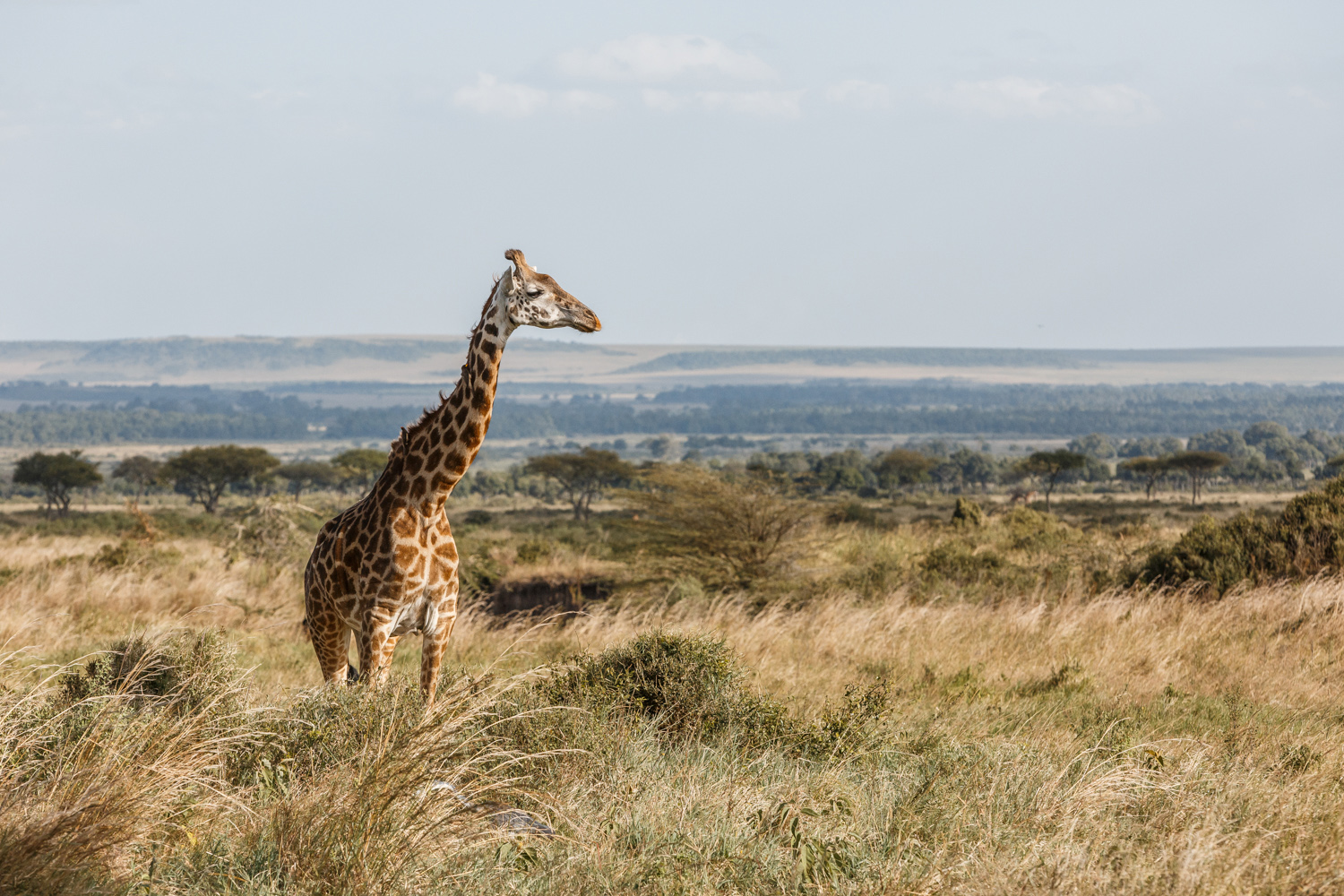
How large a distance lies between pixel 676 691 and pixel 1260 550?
8769 mm

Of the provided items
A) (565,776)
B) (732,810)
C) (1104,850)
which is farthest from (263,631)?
(1104,850)

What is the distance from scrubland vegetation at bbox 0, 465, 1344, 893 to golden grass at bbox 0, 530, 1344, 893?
0.02 metres

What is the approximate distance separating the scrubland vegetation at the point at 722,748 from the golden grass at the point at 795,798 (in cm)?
2

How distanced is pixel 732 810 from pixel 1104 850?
4.73 feet

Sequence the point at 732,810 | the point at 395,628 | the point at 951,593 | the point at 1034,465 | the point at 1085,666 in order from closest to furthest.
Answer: the point at 732,810 < the point at 395,628 < the point at 1085,666 < the point at 951,593 < the point at 1034,465

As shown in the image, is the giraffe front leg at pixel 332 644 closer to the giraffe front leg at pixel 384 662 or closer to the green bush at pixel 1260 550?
the giraffe front leg at pixel 384 662

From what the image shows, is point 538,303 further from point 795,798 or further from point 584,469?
point 584,469

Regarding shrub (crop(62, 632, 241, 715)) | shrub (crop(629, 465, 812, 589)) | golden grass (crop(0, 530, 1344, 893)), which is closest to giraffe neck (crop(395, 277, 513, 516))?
golden grass (crop(0, 530, 1344, 893))

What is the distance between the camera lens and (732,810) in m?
4.66

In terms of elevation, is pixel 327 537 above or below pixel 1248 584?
above

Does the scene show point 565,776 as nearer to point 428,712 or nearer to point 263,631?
point 428,712

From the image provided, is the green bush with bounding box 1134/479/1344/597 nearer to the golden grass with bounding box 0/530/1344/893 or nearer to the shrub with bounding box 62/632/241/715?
the golden grass with bounding box 0/530/1344/893

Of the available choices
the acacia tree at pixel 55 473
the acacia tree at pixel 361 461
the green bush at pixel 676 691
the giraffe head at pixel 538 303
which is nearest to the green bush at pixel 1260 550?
the green bush at pixel 676 691

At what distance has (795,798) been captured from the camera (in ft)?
16.2
